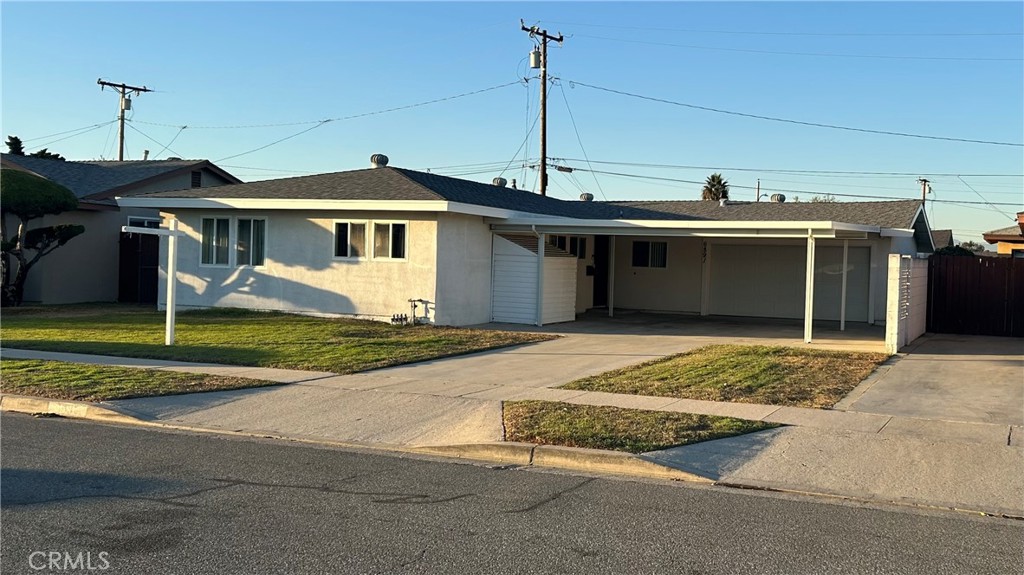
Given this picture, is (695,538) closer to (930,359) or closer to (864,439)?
(864,439)

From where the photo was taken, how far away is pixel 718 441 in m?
9.27

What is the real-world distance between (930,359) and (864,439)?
783 centimetres

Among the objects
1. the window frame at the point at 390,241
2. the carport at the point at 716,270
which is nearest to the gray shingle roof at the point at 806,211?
the carport at the point at 716,270

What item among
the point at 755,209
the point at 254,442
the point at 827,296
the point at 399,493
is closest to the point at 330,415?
the point at 254,442

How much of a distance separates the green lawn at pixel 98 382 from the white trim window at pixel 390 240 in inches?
316

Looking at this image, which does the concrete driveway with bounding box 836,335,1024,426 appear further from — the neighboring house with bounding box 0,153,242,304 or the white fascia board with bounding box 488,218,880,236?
the neighboring house with bounding box 0,153,242,304

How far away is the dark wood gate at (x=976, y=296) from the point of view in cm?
2150

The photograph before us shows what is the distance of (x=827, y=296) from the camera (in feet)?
80.8

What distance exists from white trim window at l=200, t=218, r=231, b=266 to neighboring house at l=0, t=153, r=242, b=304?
192 inches

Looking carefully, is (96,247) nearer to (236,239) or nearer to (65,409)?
(236,239)

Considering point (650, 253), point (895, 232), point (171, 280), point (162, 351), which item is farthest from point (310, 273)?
point (895, 232)

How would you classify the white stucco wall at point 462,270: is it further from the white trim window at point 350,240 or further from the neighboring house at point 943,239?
the neighboring house at point 943,239

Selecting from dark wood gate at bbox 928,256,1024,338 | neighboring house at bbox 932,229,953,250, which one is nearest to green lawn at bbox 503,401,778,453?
dark wood gate at bbox 928,256,1024,338

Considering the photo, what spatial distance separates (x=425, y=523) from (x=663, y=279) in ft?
71.1
